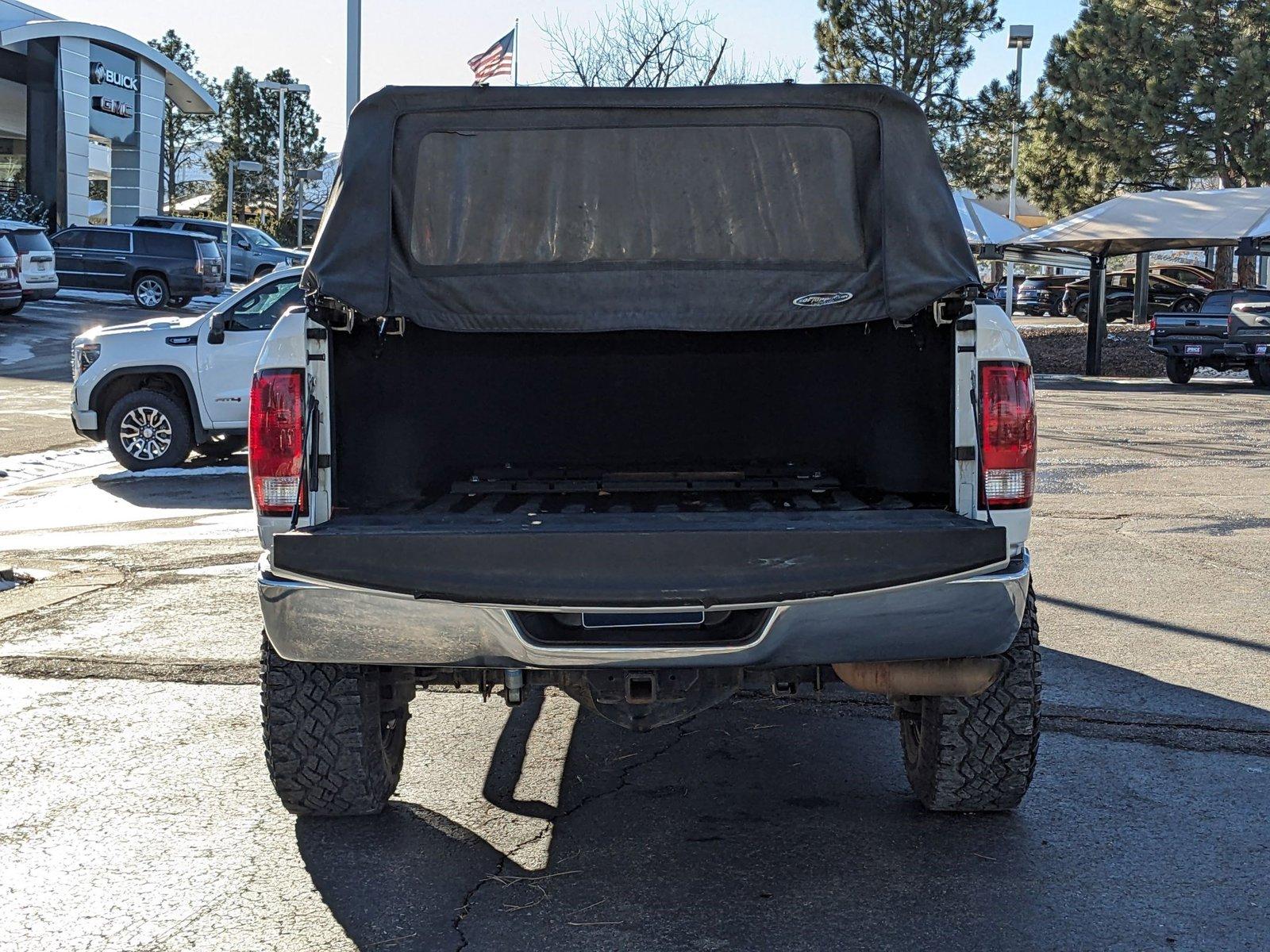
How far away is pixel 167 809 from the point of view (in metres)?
4.52

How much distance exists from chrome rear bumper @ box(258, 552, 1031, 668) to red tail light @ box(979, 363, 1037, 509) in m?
0.43

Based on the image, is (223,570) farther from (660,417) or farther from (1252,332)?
(1252,332)

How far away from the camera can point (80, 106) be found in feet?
134

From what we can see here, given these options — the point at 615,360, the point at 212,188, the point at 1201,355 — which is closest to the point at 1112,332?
the point at 1201,355

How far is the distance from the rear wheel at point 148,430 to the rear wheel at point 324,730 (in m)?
9.29

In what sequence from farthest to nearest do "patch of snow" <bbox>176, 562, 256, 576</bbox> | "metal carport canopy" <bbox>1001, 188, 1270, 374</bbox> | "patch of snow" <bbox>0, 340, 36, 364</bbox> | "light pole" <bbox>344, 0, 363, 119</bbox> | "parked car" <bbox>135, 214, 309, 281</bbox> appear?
1. "parked car" <bbox>135, 214, 309, 281</bbox>
2. "metal carport canopy" <bbox>1001, 188, 1270, 374</bbox>
3. "patch of snow" <bbox>0, 340, 36, 364</bbox>
4. "light pole" <bbox>344, 0, 363, 119</bbox>
5. "patch of snow" <bbox>176, 562, 256, 576</bbox>

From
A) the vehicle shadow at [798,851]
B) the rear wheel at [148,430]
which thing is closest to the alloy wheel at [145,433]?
the rear wheel at [148,430]

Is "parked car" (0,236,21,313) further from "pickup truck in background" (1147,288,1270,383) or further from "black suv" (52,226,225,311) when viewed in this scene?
"pickup truck in background" (1147,288,1270,383)

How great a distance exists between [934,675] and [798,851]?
68cm

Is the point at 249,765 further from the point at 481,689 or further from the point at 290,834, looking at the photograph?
the point at 481,689

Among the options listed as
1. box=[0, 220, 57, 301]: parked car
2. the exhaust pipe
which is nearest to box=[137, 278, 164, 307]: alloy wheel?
box=[0, 220, 57, 301]: parked car

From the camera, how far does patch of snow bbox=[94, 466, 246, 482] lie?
12969mm

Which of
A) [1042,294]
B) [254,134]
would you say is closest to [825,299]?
[1042,294]

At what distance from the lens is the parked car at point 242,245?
3641cm
